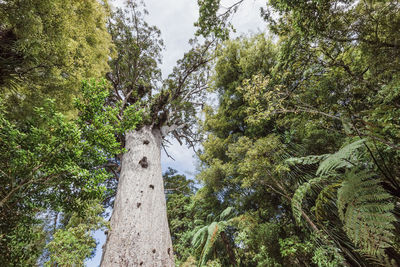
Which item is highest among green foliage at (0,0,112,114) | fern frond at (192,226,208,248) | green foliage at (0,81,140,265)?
green foliage at (0,0,112,114)

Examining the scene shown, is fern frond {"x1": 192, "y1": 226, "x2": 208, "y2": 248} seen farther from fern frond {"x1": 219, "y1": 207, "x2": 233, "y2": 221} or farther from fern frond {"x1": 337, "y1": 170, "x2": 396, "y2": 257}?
fern frond {"x1": 337, "y1": 170, "x2": 396, "y2": 257}

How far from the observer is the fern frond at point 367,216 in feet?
3.79

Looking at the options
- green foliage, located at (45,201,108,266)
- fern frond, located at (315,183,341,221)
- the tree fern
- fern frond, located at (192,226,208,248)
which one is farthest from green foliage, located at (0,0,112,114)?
fern frond, located at (192,226,208,248)

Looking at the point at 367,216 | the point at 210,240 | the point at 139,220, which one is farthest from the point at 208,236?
the point at 367,216

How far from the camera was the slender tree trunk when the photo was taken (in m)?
1.84

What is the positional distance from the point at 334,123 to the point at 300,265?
3254 millimetres

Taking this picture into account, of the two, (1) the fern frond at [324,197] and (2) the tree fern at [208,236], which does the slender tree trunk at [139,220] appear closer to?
(2) the tree fern at [208,236]

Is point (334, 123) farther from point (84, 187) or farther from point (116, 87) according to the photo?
point (116, 87)

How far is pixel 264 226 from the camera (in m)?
3.79

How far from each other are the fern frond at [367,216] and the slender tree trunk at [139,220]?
6.58ft

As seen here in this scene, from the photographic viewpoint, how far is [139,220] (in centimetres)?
219

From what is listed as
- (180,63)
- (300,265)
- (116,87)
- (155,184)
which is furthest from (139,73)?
(300,265)

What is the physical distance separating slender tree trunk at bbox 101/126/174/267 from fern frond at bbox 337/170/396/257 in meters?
2.01

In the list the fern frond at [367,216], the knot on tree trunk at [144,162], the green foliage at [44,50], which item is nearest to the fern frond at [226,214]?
the knot on tree trunk at [144,162]
